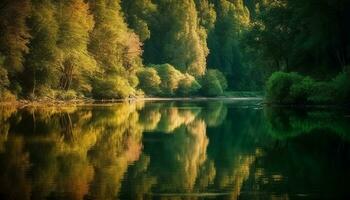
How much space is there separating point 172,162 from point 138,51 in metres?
70.5

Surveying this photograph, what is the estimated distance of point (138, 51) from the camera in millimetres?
89938

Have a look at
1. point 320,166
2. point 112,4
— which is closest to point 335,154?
point 320,166

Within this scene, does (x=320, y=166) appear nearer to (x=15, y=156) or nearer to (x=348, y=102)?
(x=15, y=156)

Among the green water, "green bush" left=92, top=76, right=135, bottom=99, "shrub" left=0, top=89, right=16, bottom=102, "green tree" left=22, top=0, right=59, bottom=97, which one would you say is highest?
"green tree" left=22, top=0, right=59, bottom=97

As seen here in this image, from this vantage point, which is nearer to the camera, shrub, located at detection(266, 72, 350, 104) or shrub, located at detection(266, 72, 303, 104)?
shrub, located at detection(266, 72, 350, 104)

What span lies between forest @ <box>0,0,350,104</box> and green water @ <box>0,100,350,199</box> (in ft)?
78.6

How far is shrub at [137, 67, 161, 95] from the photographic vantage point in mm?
95719

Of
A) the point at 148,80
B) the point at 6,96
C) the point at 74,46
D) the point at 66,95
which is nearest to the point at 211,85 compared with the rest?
the point at 148,80

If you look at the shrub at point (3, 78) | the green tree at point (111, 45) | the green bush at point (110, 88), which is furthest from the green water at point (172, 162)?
the green tree at point (111, 45)

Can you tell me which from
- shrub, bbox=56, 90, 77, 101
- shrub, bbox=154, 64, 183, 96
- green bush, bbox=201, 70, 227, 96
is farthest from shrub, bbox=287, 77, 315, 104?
green bush, bbox=201, 70, 227, 96

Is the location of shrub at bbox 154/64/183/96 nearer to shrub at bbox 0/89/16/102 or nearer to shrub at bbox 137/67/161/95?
shrub at bbox 137/67/161/95

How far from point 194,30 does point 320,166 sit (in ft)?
297

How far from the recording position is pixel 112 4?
86125 mm

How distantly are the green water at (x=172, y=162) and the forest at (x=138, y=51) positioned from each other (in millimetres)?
23951
